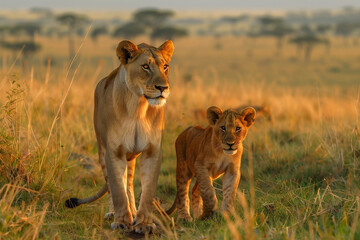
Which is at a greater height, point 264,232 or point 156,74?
point 156,74

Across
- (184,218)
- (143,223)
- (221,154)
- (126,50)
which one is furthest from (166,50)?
(184,218)

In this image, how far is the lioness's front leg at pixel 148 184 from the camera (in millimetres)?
4102

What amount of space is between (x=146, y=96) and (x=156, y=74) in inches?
6.6

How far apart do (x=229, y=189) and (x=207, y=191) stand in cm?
18

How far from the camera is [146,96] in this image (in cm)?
381

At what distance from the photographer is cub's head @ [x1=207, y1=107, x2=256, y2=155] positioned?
414 centimetres

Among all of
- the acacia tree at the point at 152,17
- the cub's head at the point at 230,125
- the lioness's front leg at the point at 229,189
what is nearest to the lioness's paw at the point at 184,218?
the lioness's front leg at the point at 229,189

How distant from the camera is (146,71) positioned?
3.88 meters

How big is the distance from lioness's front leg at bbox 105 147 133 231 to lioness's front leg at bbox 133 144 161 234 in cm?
8

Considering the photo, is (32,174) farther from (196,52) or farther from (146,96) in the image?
(196,52)

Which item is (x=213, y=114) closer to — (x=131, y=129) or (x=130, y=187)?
(x=131, y=129)

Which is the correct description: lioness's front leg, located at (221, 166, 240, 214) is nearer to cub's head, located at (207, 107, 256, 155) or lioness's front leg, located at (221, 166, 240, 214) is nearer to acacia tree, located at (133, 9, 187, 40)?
cub's head, located at (207, 107, 256, 155)

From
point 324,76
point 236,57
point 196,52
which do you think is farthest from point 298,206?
point 196,52

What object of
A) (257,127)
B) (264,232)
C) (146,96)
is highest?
(146,96)
